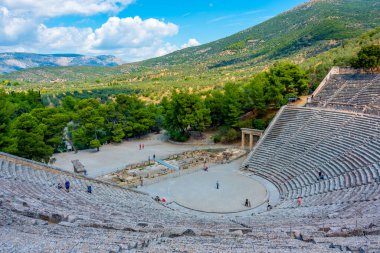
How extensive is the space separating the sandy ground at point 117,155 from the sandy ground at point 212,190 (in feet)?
23.5

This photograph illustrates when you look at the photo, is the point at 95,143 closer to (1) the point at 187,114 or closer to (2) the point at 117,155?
(2) the point at 117,155

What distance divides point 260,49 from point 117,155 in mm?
85513

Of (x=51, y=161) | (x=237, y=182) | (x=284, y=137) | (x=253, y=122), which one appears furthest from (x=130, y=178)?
(x=253, y=122)

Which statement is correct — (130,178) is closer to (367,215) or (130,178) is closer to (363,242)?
(367,215)

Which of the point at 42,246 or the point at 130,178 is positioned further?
the point at 130,178

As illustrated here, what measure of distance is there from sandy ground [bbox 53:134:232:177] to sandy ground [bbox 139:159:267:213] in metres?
7.16

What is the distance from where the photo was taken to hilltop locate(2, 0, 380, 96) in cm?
7906

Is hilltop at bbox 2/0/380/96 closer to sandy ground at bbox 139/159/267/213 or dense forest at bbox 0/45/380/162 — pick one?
dense forest at bbox 0/45/380/162

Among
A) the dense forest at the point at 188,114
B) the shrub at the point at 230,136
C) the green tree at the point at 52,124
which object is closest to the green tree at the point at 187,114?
the dense forest at the point at 188,114

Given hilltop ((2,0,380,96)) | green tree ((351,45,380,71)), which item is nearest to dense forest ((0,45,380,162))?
green tree ((351,45,380,71))

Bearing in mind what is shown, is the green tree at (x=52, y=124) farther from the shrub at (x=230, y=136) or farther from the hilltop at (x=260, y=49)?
the hilltop at (x=260, y=49)

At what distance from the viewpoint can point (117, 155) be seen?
3450cm

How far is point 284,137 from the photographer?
28.5 m

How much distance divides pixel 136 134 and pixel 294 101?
21.2m
